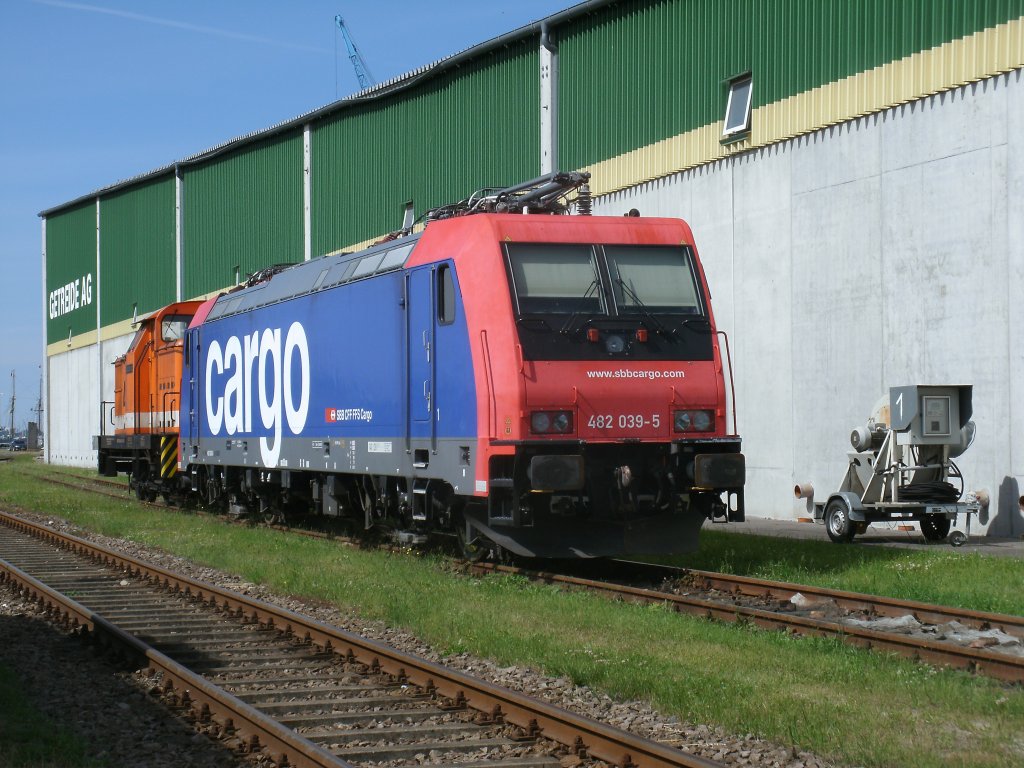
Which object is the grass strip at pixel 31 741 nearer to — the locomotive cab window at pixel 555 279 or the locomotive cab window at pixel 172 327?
the locomotive cab window at pixel 555 279

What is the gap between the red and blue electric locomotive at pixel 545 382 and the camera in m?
12.2

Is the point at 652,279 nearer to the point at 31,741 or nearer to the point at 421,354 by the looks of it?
the point at 421,354

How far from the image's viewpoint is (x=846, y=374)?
19453mm

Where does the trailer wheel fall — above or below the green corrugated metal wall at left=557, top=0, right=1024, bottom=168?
below

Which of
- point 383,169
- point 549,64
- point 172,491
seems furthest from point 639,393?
point 383,169

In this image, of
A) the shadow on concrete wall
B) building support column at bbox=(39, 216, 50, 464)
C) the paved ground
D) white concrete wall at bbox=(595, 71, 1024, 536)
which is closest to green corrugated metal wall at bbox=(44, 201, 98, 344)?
building support column at bbox=(39, 216, 50, 464)

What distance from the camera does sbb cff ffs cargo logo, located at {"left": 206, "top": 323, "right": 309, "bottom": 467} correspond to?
1745 cm

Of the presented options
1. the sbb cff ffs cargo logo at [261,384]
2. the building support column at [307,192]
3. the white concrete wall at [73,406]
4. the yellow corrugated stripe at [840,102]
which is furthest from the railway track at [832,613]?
the white concrete wall at [73,406]

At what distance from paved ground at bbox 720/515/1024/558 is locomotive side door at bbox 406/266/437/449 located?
6005 millimetres

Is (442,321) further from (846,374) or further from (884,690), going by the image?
(846,374)

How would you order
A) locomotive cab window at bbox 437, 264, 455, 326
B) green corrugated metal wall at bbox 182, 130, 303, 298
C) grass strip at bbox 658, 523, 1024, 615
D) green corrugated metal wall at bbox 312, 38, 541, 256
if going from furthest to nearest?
green corrugated metal wall at bbox 182, 130, 303, 298, green corrugated metal wall at bbox 312, 38, 541, 256, locomotive cab window at bbox 437, 264, 455, 326, grass strip at bbox 658, 523, 1024, 615

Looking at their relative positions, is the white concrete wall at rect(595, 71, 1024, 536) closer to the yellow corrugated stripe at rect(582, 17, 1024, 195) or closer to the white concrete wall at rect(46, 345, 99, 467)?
the yellow corrugated stripe at rect(582, 17, 1024, 195)

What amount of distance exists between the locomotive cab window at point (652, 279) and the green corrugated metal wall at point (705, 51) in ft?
22.0

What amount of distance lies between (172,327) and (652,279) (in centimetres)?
1610
